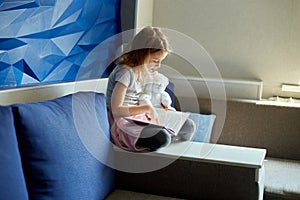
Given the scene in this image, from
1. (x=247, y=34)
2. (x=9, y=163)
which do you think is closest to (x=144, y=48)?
(x=9, y=163)

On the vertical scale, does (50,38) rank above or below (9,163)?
above

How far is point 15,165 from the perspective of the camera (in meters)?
1.38

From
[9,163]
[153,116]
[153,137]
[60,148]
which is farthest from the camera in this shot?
[153,116]

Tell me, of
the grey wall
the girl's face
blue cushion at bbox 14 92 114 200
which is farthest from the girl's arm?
the grey wall

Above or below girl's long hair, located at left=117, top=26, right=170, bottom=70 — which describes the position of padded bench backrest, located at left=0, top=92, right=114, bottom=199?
below

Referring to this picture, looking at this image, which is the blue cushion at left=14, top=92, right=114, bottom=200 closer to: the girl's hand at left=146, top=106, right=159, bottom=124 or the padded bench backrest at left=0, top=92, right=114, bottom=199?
the padded bench backrest at left=0, top=92, right=114, bottom=199

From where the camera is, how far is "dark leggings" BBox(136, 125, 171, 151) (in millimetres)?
1997

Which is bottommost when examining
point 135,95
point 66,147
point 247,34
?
point 66,147

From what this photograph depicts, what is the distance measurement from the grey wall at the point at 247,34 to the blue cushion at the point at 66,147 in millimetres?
1486

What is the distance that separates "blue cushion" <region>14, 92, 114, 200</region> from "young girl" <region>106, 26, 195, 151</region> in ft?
0.33

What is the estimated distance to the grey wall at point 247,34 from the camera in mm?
3090

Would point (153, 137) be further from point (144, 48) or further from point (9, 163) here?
point (9, 163)

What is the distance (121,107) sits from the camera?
209 cm

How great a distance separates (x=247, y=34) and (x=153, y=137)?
151cm
